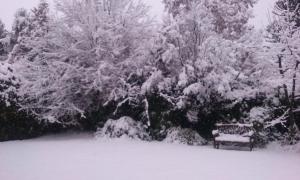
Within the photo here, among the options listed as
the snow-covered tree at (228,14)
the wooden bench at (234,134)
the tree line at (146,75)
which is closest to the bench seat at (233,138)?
the wooden bench at (234,134)

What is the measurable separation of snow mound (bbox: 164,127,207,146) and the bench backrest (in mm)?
827

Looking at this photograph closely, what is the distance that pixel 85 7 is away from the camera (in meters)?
13.9

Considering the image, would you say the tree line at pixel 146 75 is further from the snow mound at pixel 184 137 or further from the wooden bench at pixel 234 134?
the wooden bench at pixel 234 134

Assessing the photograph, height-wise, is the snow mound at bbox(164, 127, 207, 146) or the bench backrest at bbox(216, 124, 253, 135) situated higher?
the bench backrest at bbox(216, 124, 253, 135)

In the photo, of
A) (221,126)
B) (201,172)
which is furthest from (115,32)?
(201,172)

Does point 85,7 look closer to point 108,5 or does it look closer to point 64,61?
point 108,5

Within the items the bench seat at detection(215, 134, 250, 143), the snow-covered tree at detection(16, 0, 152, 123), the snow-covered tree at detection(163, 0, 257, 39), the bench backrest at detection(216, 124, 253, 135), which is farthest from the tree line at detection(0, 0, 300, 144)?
the snow-covered tree at detection(163, 0, 257, 39)

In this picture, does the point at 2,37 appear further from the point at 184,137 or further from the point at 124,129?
the point at 184,137

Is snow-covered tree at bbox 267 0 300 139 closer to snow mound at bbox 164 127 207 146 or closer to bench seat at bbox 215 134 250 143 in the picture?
bench seat at bbox 215 134 250 143

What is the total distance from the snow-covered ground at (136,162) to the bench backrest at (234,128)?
901mm

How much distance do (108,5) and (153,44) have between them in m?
3.17

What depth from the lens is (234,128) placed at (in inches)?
470

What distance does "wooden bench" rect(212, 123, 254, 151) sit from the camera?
11016 mm

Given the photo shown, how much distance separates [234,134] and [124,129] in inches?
156
